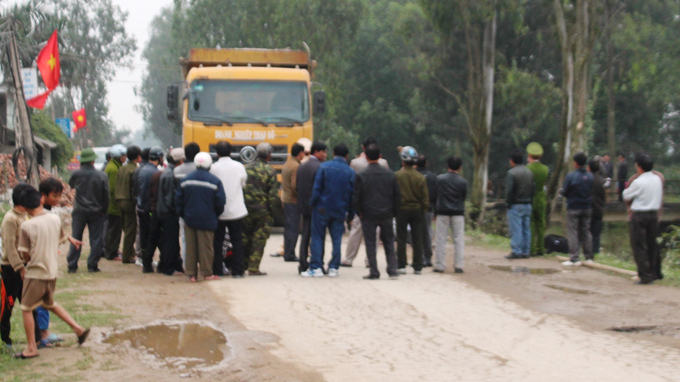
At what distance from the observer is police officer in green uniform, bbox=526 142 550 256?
14383mm

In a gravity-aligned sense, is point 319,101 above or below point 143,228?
above

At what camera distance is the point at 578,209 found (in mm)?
13305

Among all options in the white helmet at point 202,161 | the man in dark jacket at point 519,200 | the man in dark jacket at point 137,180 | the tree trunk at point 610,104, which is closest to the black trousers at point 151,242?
the man in dark jacket at point 137,180

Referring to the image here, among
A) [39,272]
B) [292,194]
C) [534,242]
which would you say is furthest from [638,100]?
[39,272]

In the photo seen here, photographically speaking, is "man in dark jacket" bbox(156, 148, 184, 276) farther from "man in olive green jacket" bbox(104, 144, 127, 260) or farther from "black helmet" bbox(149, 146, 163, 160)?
"man in olive green jacket" bbox(104, 144, 127, 260)

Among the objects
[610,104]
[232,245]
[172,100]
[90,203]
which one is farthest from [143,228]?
[610,104]

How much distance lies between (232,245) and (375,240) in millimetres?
1921

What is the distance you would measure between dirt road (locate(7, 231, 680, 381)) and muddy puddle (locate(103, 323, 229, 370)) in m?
0.10

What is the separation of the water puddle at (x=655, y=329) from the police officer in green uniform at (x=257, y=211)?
16.4ft

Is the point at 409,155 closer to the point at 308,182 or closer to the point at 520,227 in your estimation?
the point at 308,182

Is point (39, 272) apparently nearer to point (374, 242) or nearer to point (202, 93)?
point (374, 242)

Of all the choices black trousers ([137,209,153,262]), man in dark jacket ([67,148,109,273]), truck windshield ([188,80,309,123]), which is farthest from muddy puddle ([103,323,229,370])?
truck windshield ([188,80,309,123])

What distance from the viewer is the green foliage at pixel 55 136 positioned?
123 feet

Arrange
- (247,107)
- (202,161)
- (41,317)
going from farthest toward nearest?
(247,107), (202,161), (41,317)
